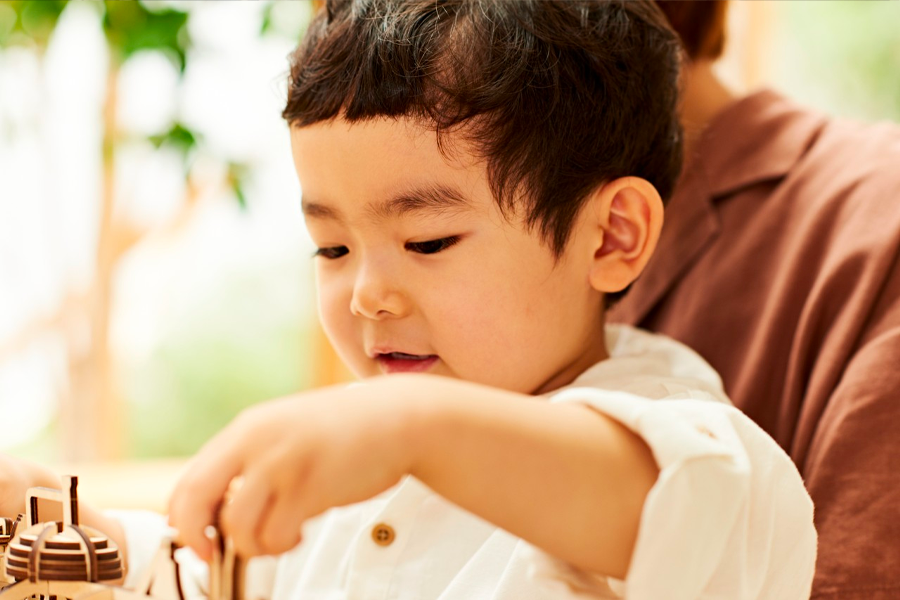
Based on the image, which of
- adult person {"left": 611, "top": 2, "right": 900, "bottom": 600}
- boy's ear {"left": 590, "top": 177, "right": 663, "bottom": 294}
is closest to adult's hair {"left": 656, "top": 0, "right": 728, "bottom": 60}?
adult person {"left": 611, "top": 2, "right": 900, "bottom": 600}

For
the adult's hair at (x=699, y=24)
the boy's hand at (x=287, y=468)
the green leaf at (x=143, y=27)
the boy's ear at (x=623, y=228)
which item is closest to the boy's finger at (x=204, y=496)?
the boy's hand at (x=287, y=468)

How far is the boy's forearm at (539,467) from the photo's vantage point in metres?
0.48

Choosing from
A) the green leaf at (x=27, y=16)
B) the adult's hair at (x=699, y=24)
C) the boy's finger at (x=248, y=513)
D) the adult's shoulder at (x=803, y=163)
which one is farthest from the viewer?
the green leaf at (x=27, y=16)

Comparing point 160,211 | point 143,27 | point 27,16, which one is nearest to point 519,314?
point 143,27

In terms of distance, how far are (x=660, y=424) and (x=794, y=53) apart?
1877 mm

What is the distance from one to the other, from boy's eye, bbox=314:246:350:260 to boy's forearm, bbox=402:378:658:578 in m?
0.36

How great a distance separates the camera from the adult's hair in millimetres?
1127

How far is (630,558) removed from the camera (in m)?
0.52

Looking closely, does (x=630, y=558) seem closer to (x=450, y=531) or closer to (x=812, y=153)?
(x=450, y=531)

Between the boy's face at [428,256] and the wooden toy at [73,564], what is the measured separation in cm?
33

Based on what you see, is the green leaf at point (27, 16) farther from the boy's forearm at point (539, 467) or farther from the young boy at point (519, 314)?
the boy's forearm at point (539, 467)

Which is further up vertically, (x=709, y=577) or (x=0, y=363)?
(x=709, y=577)

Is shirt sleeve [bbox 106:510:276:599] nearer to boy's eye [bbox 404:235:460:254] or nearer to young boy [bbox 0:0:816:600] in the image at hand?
young boy [bbox 0:0:816:600]

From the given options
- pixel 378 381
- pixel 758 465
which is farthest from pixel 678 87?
pixel 378 381
